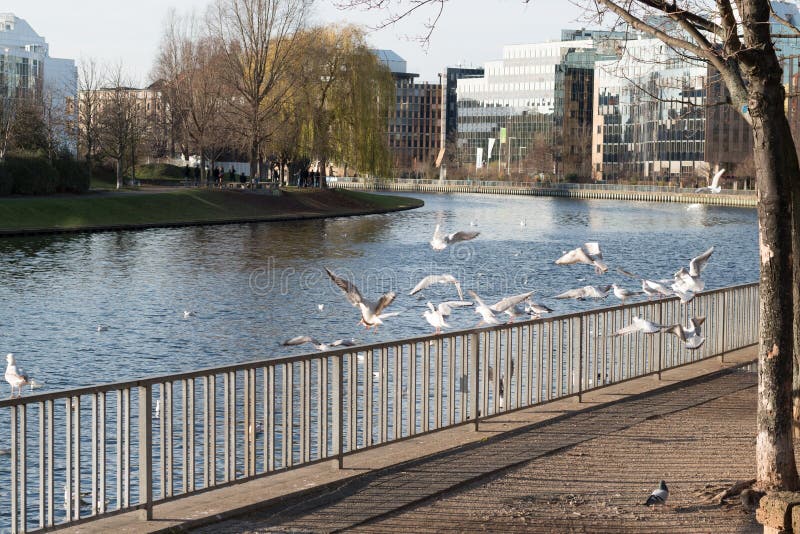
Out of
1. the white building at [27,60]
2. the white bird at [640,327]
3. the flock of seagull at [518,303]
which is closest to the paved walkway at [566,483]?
the white bird at [640,327]

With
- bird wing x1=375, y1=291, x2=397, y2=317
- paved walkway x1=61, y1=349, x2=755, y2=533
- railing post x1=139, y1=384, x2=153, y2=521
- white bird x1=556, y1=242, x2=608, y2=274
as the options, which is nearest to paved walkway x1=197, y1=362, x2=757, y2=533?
paved walkway x1=61, y1=349, x2=755, y2=533

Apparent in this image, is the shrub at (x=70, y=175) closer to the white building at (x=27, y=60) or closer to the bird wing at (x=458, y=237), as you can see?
the bird wing at (x=458, y=237)

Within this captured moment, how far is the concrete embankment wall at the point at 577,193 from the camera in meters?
126

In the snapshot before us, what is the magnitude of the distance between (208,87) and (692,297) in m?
78.2

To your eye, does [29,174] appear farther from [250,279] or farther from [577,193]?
[577,193]

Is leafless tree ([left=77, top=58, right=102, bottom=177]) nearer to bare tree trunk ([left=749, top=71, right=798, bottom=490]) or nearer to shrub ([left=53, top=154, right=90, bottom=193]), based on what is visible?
shrub ([left=53, top=154, right=90, bottom=193])

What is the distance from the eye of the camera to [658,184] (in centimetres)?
15550

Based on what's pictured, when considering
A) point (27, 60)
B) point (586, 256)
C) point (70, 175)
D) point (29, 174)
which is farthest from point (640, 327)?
point (27, 60)

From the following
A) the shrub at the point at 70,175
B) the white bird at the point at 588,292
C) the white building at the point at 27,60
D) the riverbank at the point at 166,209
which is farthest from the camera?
the white building at the point at 27,60

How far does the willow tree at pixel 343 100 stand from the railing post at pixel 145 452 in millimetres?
75530

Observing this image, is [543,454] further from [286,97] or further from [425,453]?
[286,97]

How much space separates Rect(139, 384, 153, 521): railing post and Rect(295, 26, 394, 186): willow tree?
75.5 m

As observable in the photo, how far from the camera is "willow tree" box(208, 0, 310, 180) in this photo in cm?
8069

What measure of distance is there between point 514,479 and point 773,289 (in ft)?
8.27
